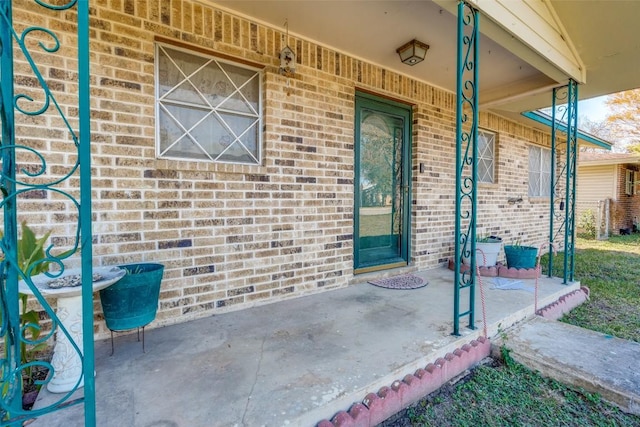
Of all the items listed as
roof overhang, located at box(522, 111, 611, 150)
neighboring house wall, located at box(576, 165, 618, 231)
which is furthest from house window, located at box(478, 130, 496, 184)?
neighboring house wall, located at box(576, 165, 618, 231)

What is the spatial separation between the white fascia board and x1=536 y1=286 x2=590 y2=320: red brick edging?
2546 mm

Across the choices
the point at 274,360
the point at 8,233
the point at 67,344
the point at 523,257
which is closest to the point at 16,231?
the point at 8,233

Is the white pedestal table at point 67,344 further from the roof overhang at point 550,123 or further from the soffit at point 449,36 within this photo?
the roof overhang at point 550,123

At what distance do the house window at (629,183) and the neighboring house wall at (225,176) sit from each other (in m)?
12.9

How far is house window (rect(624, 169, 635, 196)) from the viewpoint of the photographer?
480 inches

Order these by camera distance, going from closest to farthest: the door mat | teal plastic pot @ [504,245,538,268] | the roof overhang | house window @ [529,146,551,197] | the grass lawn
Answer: the grass lawn < the door mat < teal plastic pot @ [504,245,538,268] < the roof overhang < house window @ [529,146,551,197]

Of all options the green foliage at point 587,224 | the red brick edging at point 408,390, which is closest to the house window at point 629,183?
the green foliage at point 587,224

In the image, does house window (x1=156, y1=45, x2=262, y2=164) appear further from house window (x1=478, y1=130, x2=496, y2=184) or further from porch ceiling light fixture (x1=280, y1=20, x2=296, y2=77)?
house window (x1=478, y1=130, x2=496, y2=184)

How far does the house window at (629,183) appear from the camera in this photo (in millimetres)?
12203

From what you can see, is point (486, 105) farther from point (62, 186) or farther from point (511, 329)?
point (62, 186)

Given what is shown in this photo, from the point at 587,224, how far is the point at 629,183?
323cm

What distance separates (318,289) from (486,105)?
12.3 ft

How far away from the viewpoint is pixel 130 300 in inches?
78.3

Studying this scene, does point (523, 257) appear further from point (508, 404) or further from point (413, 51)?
point (413, 51)
